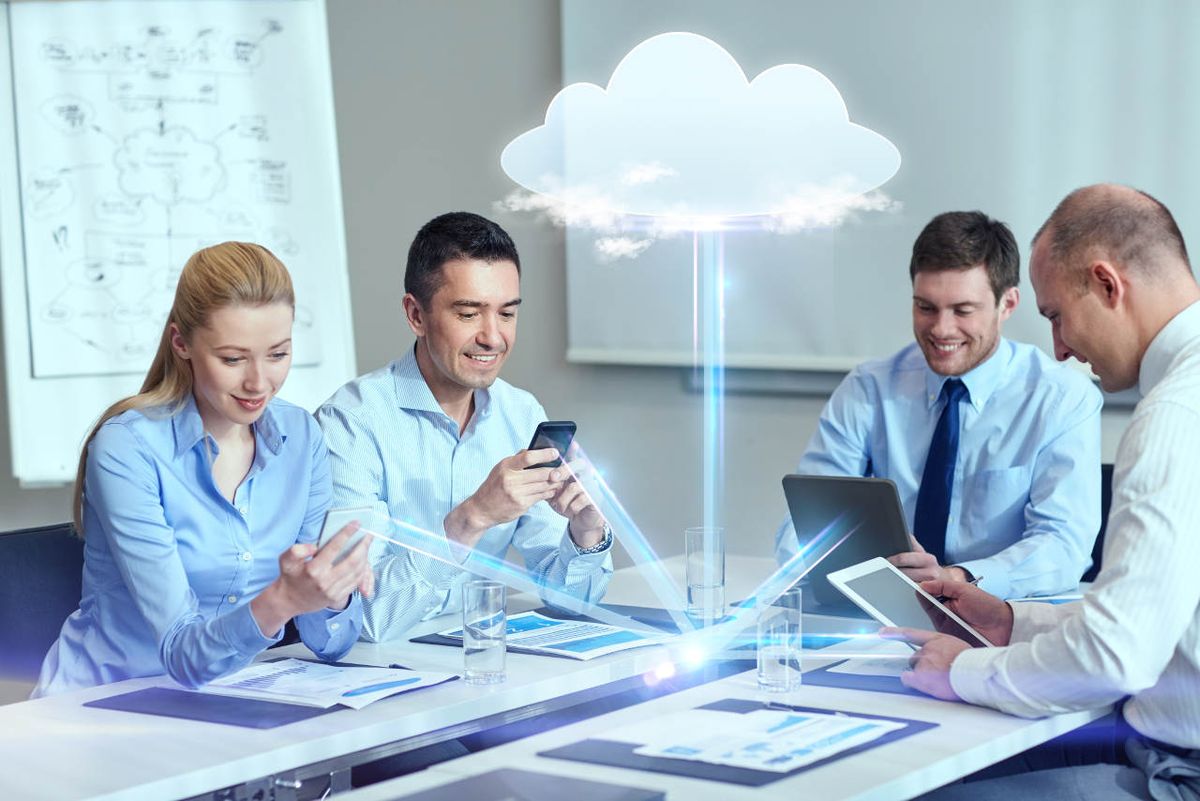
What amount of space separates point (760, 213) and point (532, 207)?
91cm

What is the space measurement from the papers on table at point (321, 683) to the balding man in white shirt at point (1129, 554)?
0.72m

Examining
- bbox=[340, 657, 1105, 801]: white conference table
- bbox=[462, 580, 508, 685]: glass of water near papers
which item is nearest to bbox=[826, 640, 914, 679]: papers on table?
bbox=[340, 657, 1105, 801]: white conference table

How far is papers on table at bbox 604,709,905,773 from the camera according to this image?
5.30ft

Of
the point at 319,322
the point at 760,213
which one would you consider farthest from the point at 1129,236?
the point at 319,322

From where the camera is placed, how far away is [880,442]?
3197 mm

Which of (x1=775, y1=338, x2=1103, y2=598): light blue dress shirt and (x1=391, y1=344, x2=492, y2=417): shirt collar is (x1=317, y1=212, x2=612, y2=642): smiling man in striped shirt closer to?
(x1=391, y1=344, x2=492, y2=417): shirt collar

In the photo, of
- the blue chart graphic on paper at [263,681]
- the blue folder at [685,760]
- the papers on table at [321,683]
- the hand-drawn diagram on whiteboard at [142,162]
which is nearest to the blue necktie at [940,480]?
the blue folder at [685,760]

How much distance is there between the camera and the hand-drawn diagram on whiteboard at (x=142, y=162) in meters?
3.78

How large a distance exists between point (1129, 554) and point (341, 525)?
3.35 ft

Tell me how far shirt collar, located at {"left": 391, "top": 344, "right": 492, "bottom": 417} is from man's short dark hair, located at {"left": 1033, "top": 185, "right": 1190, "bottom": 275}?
1.25 metres

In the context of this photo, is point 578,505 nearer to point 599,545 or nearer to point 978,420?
point 599,545

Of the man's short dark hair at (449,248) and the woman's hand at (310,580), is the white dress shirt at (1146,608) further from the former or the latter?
the man's short dark hair at (449,248)

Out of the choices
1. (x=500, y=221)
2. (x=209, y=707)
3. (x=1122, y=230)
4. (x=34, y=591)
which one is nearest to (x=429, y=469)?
(x=34, y=591)

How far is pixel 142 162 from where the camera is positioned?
12.8 feet
